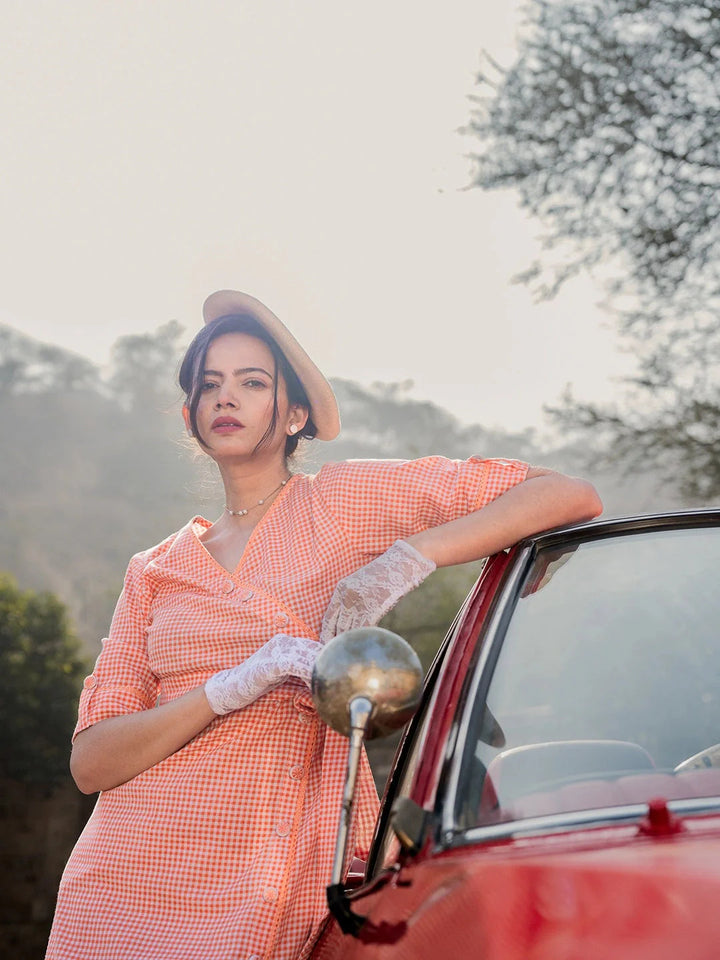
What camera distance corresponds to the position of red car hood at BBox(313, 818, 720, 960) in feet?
4.13

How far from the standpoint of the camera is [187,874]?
8.21ft

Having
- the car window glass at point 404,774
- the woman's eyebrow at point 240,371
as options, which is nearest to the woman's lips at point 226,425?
the woman's eyebrow at point 240,371

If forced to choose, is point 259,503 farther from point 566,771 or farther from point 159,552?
point 566,771

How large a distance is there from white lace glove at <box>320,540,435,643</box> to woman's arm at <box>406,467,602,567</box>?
1.3 inches

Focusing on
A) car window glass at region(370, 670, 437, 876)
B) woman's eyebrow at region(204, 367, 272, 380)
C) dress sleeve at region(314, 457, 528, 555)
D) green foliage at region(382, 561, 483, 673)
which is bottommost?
car window glass at region(370, 670, 437, 876)

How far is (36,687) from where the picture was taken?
9.41 meters

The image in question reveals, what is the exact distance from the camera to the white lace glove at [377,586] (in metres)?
2.41

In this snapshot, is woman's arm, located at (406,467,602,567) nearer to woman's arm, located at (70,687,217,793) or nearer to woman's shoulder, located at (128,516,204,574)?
woman's arm, located at (70,687,217,793)

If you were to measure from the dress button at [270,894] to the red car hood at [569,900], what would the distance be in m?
0.88

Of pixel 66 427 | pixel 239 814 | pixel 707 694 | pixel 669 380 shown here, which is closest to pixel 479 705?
pixel 707 694

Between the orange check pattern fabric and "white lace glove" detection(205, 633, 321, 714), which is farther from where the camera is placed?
the orange check pattern fabric

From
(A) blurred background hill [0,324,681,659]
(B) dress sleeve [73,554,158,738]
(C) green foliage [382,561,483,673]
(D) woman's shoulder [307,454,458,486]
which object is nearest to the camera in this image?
(D) woman's shoulder [307,454,458,486]

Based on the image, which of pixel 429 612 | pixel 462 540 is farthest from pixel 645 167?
pixel 462 540

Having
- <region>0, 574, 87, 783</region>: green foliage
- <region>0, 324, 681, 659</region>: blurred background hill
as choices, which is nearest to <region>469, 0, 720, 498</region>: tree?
<region>0, 324, 681, 659</region>: blurred background hill
